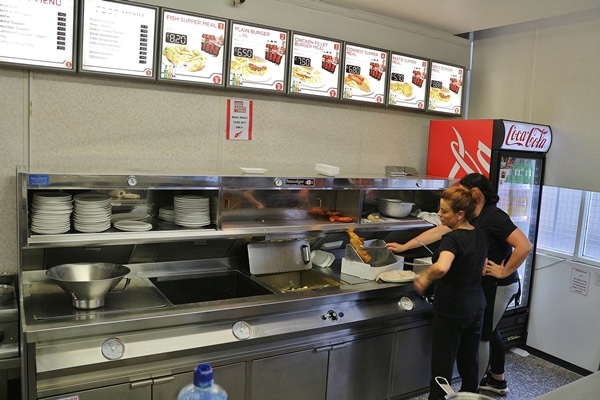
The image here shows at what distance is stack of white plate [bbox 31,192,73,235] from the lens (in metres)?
2.54

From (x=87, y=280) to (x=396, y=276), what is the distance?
6.54 ft

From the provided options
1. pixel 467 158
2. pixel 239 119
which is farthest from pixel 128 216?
pixel 467 158

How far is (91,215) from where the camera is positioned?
266cm

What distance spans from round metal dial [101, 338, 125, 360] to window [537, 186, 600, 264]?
150 inches

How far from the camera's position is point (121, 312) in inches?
99.5

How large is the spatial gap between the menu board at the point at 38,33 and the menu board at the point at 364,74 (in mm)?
2003

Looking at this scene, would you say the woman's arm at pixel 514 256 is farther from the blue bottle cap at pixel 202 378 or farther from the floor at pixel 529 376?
the blue bottle cap at pixel 202 378

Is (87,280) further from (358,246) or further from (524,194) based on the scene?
(524,194)

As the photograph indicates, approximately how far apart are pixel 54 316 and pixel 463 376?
251cm

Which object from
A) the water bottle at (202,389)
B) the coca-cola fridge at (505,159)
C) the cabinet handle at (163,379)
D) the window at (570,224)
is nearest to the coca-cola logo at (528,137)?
the coca-cola fridge at (505,159)

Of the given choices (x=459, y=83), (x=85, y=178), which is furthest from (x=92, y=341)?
(x=459, y=83)

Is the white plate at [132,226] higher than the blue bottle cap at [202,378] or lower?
higher

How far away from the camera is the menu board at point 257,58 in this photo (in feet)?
11.1

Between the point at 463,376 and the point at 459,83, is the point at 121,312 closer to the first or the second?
the point at 463,376
